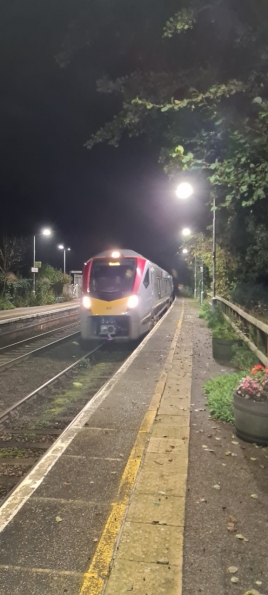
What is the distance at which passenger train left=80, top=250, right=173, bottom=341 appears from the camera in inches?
547

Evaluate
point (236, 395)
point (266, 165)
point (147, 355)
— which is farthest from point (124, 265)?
point (236, 395)

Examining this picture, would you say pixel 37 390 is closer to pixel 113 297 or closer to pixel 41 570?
pixel 113 297

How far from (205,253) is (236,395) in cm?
2420

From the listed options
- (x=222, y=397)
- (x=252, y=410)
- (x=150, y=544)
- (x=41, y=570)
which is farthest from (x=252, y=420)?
(x=41, y=570)

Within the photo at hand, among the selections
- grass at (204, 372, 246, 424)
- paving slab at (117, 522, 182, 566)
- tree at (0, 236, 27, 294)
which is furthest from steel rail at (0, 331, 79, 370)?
tree at (0, 236, 27, 294)

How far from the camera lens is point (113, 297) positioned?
45.5 ft

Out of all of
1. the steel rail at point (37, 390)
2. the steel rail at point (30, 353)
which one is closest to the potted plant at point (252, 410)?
the steel rail at point (37, 390)

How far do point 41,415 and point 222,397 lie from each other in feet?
9.29

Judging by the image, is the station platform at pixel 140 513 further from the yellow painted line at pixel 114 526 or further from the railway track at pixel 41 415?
the railway track at pixel 41 415

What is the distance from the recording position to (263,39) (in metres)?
6.75

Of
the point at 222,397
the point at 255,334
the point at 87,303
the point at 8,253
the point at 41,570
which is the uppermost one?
the point at 8,253

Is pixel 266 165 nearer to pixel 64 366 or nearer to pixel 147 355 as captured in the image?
pixel 147 355

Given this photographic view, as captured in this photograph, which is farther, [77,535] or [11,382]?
[11,382]

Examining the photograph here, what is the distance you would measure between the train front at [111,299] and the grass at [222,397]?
6.78 m
